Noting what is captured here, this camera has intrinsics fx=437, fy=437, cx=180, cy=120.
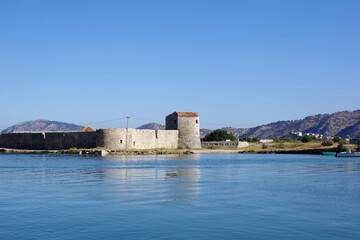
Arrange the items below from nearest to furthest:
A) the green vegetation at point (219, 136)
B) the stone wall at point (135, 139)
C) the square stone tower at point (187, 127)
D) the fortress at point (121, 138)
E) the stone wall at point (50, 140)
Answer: the stone wall at point (135, 139)
the fortress at point (121, 138)
the stone wall at point (50, 140)
the square stone tower at point (187, 127)
the green vegetation at point (219, 136)

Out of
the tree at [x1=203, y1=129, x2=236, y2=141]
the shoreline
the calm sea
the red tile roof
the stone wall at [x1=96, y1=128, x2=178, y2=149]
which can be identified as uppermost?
the red tile roof

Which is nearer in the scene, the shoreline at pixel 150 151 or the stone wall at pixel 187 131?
the shoreline at pixel 150 151

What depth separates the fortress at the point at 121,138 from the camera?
137 feet

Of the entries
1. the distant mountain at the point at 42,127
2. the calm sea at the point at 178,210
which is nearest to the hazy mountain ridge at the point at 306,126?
the distant mountain at the point at 42,127

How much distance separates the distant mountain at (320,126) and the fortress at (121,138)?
3444 inches

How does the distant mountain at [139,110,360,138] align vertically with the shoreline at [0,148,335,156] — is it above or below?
above

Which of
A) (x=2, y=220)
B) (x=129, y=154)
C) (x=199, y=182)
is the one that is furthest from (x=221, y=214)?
(x=129, y=154)

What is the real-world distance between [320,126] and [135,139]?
379 ft

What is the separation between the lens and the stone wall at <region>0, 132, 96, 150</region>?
4331cm

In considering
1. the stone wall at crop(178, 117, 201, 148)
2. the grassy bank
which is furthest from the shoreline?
the stone wall at crop(178, 117, 201, 148)

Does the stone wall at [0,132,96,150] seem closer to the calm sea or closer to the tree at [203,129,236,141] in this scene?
the tree at [203,129,236,141]

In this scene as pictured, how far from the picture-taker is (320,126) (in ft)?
480

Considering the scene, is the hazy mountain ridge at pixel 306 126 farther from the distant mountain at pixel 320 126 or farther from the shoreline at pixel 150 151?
the shoreline at pixel 150 151

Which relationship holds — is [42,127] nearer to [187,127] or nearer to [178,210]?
[187,127]
